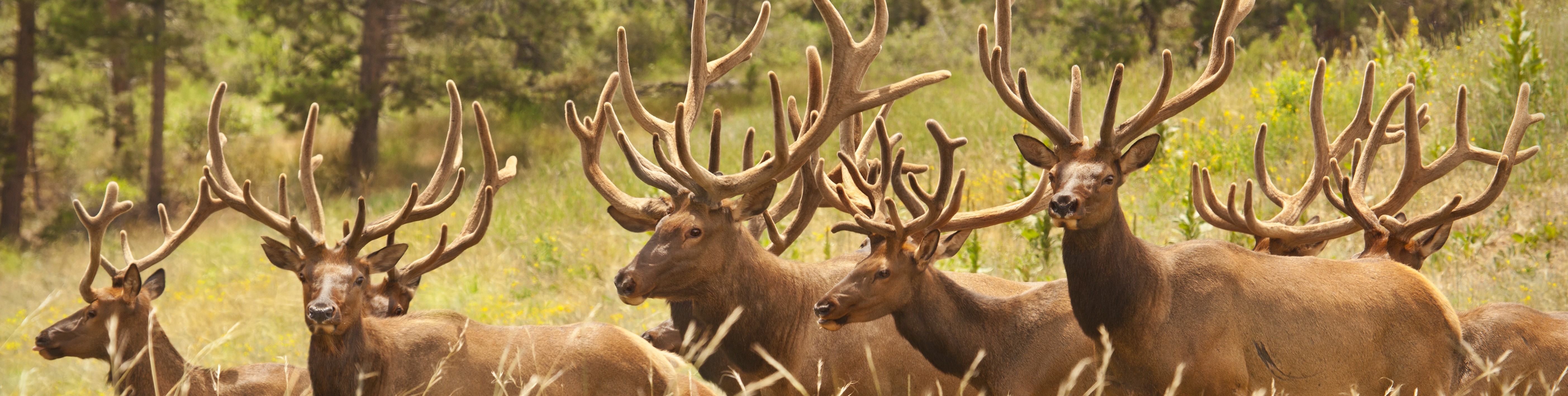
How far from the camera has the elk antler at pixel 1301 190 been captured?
5.20 m

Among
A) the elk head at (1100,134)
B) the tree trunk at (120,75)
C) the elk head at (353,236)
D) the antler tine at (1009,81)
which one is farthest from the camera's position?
the tree trunk at (120,75)

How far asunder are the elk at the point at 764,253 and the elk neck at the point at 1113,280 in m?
0.98

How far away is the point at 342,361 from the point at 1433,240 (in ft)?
15.3

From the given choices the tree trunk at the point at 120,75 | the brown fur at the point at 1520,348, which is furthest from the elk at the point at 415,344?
the tree trunk at the point at 120,75

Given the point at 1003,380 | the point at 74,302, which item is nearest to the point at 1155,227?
the point at 1003,380

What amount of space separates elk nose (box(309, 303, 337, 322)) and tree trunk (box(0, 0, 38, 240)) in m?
16.4

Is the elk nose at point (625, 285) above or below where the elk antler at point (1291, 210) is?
below

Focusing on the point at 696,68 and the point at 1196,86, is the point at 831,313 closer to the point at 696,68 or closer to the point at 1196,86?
the point at 1196,86

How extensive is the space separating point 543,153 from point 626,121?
1404mm

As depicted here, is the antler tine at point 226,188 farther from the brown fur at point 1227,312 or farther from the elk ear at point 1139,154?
the elk ear at point 1139,154

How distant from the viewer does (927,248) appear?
177 inches

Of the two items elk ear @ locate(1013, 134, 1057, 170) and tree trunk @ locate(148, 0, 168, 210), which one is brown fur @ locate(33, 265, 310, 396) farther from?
tree trunk @ locate(148, 0, 168, 210)

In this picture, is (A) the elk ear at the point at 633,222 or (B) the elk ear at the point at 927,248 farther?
(A) the elk ear at the point at 633,222

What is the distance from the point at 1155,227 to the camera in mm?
8523
